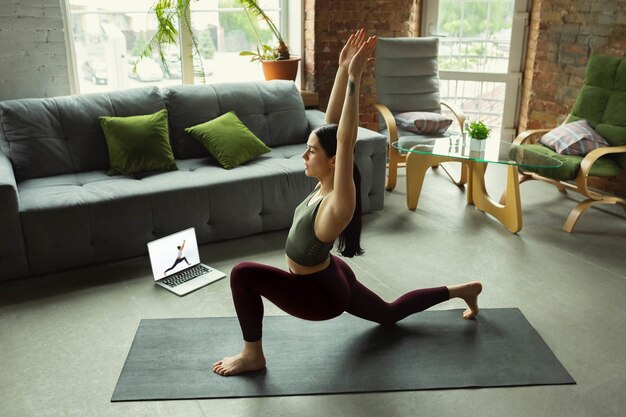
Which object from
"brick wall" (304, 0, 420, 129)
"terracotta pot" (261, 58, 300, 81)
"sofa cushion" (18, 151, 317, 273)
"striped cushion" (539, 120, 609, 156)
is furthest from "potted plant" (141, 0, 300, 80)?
"striped cushion" (539, 120, 609, 156)

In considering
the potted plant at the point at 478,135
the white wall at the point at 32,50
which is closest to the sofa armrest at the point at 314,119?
the potted plant at the point at 478,135

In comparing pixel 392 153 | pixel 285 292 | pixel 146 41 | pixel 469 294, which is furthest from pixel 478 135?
pixel 146 41

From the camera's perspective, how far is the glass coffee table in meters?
3.84

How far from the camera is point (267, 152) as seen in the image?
419 cm

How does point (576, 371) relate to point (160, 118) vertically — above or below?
below

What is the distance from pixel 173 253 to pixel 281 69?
86.1 inches

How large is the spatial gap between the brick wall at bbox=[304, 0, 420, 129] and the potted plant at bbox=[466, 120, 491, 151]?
163 cm

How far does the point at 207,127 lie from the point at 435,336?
6.75 feet

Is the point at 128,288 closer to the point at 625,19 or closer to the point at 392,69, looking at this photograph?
the point at 392,69

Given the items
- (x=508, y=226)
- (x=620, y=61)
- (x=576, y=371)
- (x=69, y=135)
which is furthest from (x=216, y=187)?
(x=620, y=61)

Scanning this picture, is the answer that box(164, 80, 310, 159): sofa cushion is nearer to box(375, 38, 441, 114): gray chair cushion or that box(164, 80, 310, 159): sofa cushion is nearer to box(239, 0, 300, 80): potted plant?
box(239, 0, 300, 80): potted plant

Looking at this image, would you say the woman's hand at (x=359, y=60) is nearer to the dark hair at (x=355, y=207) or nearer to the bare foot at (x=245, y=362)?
the dark hair at (x=355, y=207)

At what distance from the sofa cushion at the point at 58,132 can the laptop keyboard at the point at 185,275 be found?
1.00 meters

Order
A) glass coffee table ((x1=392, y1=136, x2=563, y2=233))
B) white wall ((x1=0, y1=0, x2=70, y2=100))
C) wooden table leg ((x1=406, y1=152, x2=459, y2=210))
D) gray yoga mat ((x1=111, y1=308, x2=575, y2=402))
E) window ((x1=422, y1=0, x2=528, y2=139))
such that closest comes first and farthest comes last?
1. gray yoga mat ((x1=111, y1=308, x2=575, y2=402))
2. glass coffee table ((x1=392, y1=136, x2=563, y2=233))
3. white wall ((x1=0, y1=0, x2=70, y2=100))
4. wooden table leg ((x1=406, y1=152, x2=459, y2=210))
5. window ((x1=422, y1=0, x2=528, y2=139))
